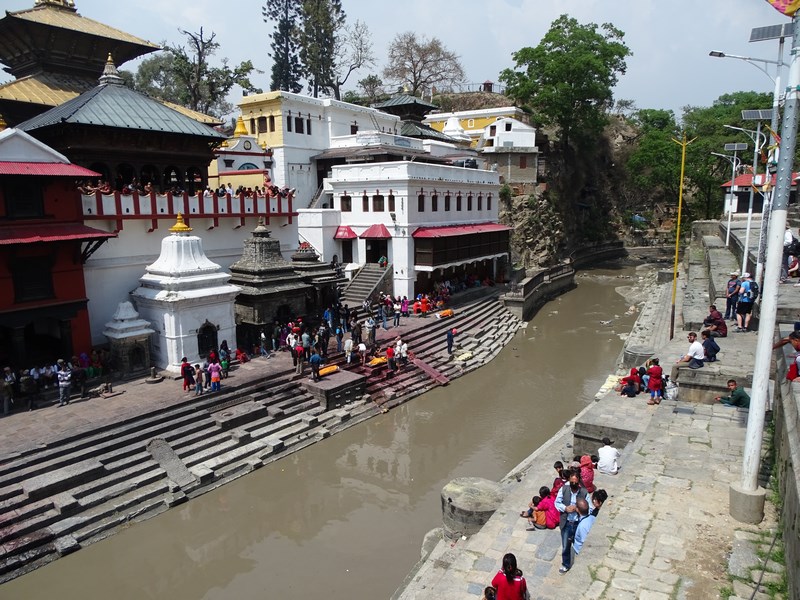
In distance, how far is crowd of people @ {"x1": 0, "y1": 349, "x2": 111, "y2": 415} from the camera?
15.1 metres

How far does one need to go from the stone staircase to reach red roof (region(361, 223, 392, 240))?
1.43 metres

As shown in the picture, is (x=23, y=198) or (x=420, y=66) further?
(x=420, y=66)

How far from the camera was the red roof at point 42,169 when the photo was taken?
50.2ft

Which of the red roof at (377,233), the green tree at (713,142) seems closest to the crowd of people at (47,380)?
the red roof at (377,233)

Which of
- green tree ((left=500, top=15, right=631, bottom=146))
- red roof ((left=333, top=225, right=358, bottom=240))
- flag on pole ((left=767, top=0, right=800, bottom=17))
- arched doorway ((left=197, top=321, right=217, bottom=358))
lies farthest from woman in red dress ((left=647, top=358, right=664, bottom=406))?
green tree ((left=500, top=15, right=631, bottom=146))

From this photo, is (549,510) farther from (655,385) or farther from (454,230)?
(454,230)

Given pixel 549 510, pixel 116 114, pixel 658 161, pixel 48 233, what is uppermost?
pixel 658 161

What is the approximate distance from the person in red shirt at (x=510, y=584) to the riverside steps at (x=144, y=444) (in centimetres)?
887

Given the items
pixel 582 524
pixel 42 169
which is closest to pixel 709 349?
pixel 582 524

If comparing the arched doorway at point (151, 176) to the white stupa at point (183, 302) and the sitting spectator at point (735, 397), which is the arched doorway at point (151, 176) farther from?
the sitting spectator at point (735, 397)

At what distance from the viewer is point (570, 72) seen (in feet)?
146

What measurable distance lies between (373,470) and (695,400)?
795 centimetres

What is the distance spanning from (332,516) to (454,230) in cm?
1973

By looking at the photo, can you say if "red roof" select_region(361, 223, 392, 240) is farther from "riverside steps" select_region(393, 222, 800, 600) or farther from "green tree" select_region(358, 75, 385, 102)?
"green tree" select_region(358, 75, 385, 102)
